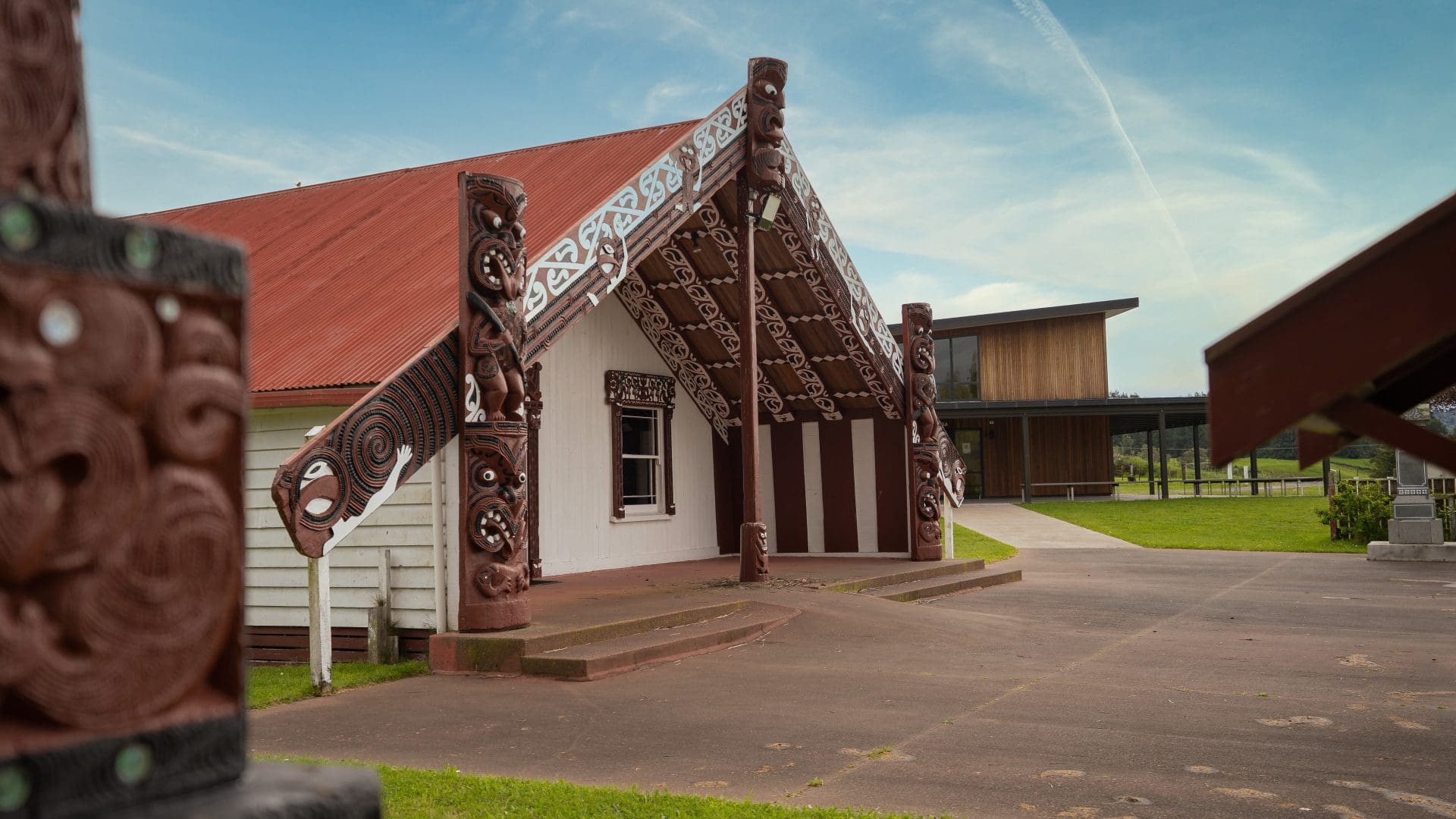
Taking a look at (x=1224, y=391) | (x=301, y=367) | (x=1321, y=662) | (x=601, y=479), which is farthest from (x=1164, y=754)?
(x=601, y=479)

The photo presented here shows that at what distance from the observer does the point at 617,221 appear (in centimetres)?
977

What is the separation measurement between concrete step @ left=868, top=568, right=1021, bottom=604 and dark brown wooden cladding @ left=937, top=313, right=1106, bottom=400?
18265 millimetres

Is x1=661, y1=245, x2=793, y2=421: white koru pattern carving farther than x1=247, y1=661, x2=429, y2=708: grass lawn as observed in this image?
Yes

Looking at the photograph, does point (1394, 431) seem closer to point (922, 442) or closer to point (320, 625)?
point (320, 625)

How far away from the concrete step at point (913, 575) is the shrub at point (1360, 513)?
9.49m

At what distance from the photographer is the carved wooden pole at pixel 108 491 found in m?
1.19

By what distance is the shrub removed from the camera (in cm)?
2000

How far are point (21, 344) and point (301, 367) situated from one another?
922 cm

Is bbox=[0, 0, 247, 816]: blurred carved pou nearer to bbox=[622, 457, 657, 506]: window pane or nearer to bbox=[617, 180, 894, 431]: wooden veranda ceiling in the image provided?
bbox=[617, 180, 894, 431]: wooden veranda ceiling

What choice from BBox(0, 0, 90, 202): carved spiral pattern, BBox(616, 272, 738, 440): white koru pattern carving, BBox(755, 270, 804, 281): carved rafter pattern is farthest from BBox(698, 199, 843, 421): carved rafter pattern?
BBox(0, 0, 90, 202): carved spiral pattern

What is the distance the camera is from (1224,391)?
2102mm

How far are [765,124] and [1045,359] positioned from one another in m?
22.0

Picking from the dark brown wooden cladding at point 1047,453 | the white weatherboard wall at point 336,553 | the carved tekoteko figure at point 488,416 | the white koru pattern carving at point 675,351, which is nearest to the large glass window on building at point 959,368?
the dark brown wooden cladding at point 1047,453

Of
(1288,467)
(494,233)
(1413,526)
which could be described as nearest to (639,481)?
(494,233)
